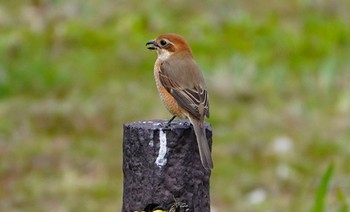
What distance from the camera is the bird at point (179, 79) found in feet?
17.8

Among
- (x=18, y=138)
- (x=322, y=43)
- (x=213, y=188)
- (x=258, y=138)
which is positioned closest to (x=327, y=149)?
(x=258, y=138)

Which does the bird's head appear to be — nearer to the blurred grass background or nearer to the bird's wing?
the bird's wing

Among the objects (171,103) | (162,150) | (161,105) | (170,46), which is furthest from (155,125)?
(161,105)

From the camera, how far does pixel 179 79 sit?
5562 millimetres

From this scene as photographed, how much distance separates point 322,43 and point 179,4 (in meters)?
2.21

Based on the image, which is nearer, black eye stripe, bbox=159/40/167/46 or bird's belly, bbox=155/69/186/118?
bird's belly, bbox=155/69/186/118

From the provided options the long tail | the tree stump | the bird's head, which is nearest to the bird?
the bird's head

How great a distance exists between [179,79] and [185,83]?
0.12 ft

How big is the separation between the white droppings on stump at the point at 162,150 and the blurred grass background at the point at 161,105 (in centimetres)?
215

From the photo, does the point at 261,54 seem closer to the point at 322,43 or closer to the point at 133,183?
the point at 322,43

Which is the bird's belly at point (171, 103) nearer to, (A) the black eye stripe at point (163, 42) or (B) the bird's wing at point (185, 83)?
(B) the bird's wing at point (185, 83)

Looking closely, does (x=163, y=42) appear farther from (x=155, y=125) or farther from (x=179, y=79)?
(x=155, y=125)

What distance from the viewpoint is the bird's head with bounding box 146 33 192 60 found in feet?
18.5

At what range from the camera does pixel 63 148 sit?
8781 millimetres
